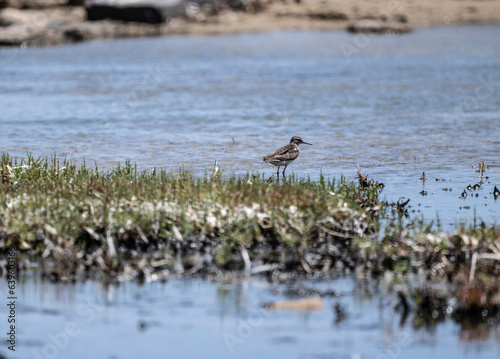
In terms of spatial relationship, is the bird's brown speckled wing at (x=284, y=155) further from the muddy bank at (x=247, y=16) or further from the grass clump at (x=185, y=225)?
the muddy bank at (x=247, y=16)

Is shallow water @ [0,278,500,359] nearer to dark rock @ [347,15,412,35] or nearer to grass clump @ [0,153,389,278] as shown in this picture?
grass clump @ [0,153,389,278]

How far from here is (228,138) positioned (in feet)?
73.0

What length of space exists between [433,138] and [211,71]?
1730 centimetres

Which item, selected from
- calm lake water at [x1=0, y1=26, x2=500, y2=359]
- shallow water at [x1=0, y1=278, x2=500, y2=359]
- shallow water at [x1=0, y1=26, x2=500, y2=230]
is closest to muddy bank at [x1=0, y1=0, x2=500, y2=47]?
calm lake water at [x1=0, y1=26, x2=500, y2=359]

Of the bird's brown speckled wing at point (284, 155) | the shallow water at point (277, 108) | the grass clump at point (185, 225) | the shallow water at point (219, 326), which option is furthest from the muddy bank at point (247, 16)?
the shallow water at point (219, 326)

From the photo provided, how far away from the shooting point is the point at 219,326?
9227mm

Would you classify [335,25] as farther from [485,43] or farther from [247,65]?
[247,65]

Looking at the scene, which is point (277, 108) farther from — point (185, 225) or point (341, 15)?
point (341, 15)

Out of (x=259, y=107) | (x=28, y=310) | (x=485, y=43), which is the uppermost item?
(x=485, y=43)

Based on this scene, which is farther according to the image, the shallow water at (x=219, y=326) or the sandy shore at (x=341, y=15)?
the sandy shore at (x=341, y=15)

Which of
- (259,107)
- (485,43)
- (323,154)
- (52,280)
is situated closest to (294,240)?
(52,280)

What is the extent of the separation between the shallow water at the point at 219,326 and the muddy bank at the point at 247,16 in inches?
1721

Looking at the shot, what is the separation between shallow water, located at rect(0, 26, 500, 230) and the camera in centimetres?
1888

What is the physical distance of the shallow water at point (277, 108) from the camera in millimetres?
18875
